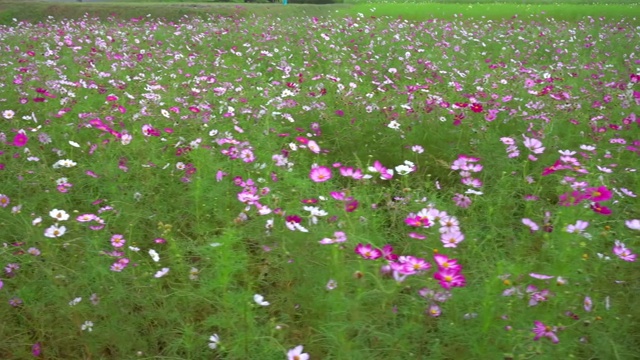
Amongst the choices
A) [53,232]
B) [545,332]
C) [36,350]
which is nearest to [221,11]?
[53,232]

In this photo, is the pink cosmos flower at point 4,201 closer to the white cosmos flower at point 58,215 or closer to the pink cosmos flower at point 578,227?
the white cosmos flower at point 58,215

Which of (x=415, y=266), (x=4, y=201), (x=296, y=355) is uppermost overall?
(x=415, y=266)

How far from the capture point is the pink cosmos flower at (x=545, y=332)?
1.55 metres

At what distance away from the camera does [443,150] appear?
3568mm

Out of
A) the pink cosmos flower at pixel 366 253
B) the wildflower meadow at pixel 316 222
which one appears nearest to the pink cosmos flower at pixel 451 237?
the wildflower meadow at pixel 316 222

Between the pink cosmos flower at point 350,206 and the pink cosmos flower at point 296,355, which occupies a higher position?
the pink cosmos flower at point 350,206

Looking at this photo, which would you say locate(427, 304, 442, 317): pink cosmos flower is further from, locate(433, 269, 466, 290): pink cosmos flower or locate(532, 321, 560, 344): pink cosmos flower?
locate(532, 321, 560, 344): pink cosmos flower

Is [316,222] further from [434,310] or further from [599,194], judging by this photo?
[599,194]

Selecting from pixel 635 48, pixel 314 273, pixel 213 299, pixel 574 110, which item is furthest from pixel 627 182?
pixel 635 48

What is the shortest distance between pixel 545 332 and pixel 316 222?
929 millimetres

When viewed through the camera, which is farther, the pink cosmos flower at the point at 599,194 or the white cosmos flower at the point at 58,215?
the white cosmos flower at the point at 58,215

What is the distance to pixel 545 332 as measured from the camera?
5.13 ft

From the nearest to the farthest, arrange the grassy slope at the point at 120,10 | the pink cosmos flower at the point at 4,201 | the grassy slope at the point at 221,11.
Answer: the pink cosmos flower at the point at 4,201
the grassy slope at the point at 120,10
the grassy slope at the point at 221,11

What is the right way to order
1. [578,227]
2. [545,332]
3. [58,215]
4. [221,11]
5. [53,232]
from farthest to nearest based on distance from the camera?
1. [221,11]
2. [58,215]
3. [53,232]
4. [578,227]
5. [545,332]
